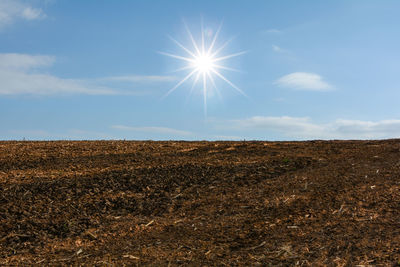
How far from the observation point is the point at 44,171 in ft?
37.0

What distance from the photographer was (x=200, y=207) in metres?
8.89

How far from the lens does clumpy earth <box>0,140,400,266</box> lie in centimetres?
669

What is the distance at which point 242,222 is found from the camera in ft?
26.0

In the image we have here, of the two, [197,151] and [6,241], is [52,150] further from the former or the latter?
[6,241]

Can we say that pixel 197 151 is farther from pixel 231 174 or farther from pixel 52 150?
pixel 52 150

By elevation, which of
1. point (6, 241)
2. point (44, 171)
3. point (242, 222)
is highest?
point (44, 171)

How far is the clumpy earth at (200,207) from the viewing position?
22.0 ft

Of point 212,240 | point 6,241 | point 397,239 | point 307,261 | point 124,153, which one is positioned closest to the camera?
point 307,261

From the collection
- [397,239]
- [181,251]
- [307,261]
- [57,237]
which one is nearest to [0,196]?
[57,237]

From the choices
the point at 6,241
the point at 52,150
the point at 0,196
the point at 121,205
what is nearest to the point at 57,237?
the point at 6,241

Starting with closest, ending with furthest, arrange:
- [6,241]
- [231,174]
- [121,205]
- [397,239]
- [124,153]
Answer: [397,239] < [6,241] < [121,205] < [231,174] < [124,153]

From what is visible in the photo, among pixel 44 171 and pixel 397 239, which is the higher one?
pixel 44 171

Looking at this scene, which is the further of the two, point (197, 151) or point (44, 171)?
point (197, 151)

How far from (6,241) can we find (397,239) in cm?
769
